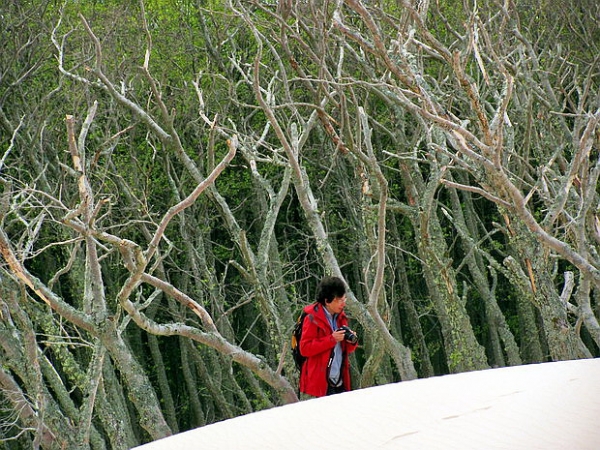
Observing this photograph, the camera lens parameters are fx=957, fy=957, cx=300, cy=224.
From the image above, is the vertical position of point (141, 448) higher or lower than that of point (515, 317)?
higher

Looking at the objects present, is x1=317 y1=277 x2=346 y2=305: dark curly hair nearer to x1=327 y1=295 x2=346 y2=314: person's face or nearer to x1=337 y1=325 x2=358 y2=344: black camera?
x1=327 y1=295 x2=346 y2=314: person's face

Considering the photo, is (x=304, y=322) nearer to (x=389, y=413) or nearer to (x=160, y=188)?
(x=389, y=413)

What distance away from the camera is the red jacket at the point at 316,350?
6926 mm

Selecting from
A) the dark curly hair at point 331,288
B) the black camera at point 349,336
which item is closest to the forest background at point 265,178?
the dark curly hair at point 331,288

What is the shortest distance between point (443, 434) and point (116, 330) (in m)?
6.75

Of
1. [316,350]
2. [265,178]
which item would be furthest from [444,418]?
[265,178]

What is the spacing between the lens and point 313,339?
22.9ft

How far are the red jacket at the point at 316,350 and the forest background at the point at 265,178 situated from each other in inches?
49.1

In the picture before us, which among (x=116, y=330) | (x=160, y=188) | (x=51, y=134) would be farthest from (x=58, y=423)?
(x=160, y=188)

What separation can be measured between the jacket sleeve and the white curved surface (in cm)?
432

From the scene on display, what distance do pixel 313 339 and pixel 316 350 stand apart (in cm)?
9

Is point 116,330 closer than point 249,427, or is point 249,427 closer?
point 249,427

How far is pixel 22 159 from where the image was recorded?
12.4m

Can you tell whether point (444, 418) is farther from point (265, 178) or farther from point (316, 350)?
point (265, 178)
